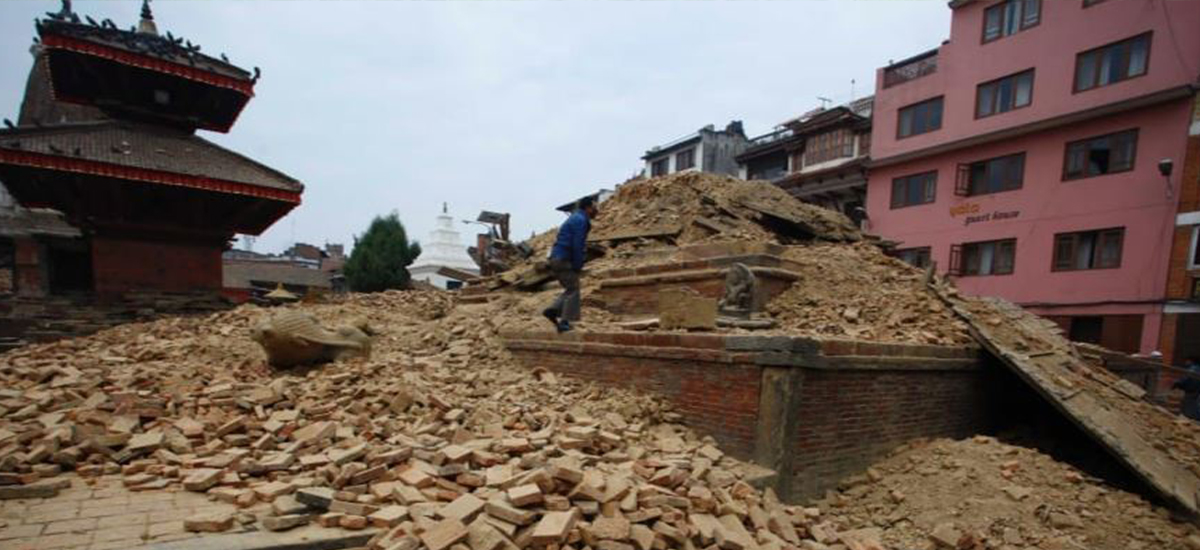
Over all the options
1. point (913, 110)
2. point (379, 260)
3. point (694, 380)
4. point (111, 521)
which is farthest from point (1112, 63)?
point (379, 260)

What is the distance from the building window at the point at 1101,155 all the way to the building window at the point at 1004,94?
222cm

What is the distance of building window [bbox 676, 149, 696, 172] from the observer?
31250 millimetres

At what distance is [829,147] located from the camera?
941 inches

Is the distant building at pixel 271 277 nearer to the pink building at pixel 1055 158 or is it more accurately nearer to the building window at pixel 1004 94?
the pink building at pixel 1055 158

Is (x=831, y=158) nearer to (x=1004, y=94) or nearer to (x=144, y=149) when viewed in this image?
(x=1004, y=94)

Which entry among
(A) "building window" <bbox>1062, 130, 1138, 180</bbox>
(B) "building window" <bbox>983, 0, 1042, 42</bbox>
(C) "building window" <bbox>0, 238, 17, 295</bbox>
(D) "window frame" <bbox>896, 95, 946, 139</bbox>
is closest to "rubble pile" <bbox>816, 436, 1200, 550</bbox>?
(A) "building window" <bbox>1062, 130, 1138, 180</bbox>

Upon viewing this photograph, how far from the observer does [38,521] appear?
3471 millimetres

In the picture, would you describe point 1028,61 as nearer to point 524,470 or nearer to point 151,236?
point 524,470

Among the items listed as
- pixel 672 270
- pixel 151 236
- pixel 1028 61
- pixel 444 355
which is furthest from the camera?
pixel 1028 61

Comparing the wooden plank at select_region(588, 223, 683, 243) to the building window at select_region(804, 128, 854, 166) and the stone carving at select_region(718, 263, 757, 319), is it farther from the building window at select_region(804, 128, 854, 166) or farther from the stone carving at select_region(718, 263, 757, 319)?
the building window at select_region(804, 128, 854, 166)

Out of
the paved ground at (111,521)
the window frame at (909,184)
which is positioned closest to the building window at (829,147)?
the window frame at (909,184)

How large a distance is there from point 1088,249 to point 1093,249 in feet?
0.39

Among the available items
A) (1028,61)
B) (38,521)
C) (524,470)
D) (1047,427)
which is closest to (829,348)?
(524,470)

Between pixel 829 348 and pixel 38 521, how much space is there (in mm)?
6190
